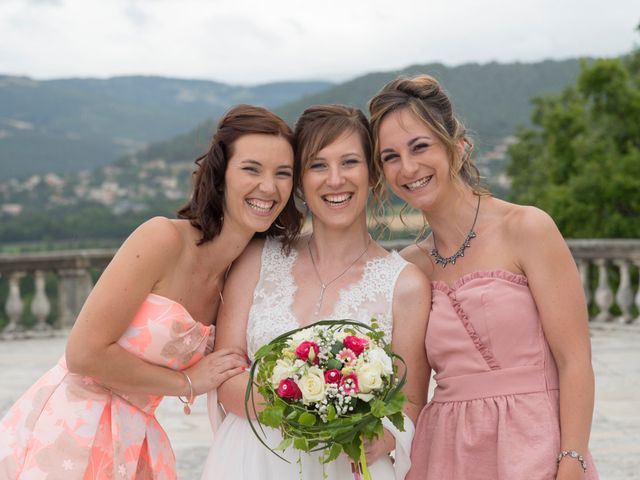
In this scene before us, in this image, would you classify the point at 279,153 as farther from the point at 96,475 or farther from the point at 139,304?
the point at 96,475

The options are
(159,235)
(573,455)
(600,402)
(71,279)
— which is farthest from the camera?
(71,279)

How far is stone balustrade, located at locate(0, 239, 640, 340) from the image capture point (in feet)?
29.2

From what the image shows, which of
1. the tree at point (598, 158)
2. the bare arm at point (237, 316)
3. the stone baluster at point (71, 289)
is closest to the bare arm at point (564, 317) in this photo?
the bare arm at point (237, 316)

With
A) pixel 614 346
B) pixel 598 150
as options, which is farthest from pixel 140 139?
pixel 614 346

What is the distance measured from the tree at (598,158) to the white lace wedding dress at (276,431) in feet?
46.7

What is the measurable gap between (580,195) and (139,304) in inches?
605

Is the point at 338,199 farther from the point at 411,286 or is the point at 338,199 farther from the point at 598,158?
the point at 598,158

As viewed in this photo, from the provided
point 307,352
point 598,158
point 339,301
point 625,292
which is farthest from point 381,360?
point 598,158

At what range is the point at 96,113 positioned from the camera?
80375 millimetres

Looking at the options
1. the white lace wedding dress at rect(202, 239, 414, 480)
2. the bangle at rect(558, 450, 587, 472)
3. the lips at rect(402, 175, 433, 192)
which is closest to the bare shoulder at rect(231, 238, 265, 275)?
the white lace wedding dress at rect(202, 239, 414, 480)

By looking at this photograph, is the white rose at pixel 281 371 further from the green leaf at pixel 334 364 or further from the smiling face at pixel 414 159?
the smiling face at pixel 414 159

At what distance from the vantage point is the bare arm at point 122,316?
3098mm

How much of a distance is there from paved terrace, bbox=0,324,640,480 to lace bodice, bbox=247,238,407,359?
2.18m

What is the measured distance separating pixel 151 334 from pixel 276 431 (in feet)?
2.08
